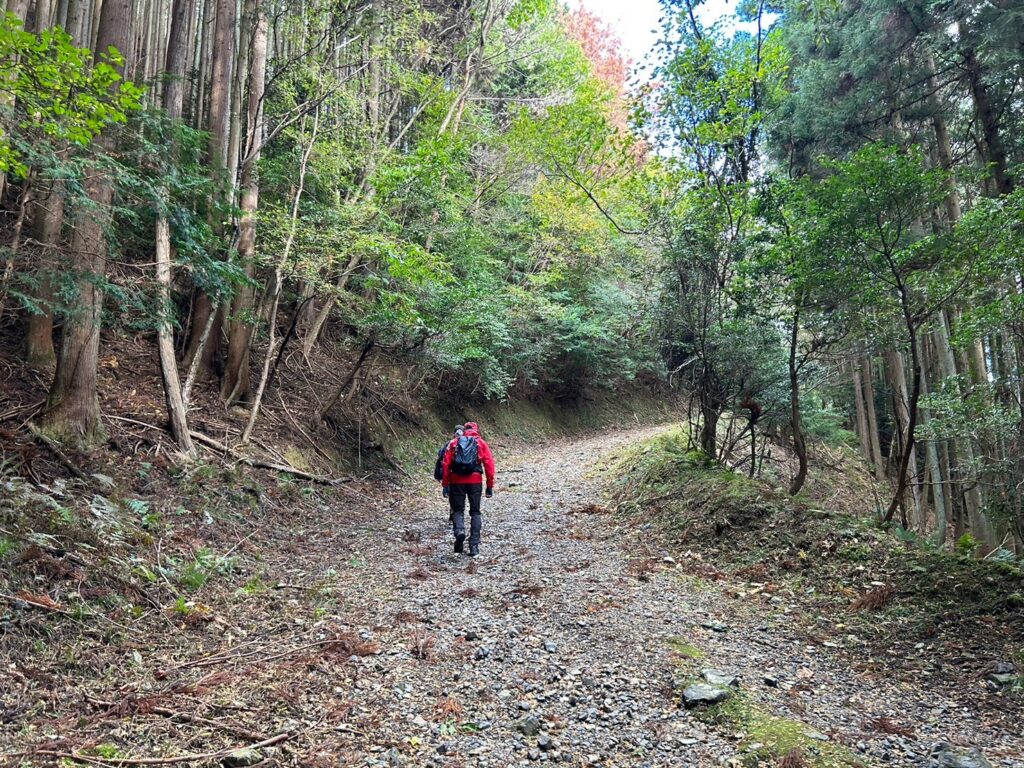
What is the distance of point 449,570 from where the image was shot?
6.61 m

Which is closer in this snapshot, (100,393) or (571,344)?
(100,393)

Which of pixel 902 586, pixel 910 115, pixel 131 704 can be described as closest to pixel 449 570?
pixel 131 704

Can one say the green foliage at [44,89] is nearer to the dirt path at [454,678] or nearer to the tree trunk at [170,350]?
the tree trunk at [170,350]

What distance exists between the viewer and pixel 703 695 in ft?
12.4

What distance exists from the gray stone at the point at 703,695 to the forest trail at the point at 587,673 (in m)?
0.10

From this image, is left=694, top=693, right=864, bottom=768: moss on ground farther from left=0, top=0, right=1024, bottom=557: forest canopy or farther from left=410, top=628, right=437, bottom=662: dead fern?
left=0, top=0, right=1024, bottom=557: forest canopy

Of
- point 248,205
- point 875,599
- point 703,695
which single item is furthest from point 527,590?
point 248,205

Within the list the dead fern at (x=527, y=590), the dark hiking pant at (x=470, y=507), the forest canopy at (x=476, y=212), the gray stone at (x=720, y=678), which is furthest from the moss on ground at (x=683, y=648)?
the forest canopy at (x=476, y=212)

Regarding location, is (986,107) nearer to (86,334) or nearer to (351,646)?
(351,646)

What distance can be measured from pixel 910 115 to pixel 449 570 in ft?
37.5

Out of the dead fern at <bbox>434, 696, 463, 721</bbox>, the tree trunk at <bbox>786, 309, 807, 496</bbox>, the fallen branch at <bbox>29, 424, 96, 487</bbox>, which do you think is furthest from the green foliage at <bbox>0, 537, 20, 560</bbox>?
the tree trunk at <bbox>786, 309, 807, 496</bbox>

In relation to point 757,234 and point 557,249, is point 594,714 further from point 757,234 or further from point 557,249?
point 557,249

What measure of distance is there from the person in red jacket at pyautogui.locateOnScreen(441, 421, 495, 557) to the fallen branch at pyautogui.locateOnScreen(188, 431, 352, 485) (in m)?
3.63

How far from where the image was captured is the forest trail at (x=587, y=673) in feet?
10.7
